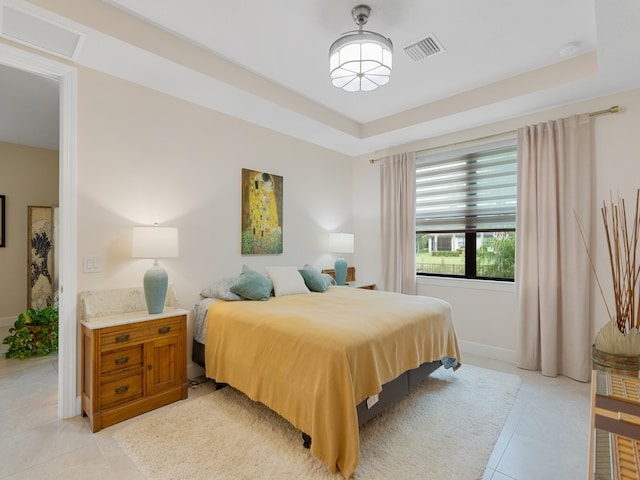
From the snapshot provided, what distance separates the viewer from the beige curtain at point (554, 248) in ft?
9.86

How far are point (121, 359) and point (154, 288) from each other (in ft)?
1.79

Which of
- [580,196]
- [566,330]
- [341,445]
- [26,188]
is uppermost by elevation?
[26,188]

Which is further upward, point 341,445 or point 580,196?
point 580,196

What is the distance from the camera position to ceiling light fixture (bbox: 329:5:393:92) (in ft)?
6.99

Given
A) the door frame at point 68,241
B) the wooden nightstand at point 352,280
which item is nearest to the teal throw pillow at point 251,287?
the door frame at point 68,241

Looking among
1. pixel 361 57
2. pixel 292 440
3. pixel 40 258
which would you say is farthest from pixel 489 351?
pixel 40 258

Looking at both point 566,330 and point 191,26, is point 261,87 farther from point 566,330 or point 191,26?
point 566,330

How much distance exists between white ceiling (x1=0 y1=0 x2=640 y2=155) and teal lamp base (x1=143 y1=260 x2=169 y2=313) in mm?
1686

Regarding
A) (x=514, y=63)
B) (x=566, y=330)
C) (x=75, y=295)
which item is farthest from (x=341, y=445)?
(x=514, y=63)

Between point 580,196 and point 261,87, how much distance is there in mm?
3296

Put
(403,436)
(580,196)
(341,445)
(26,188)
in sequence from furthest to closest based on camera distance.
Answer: (26,188) < (580,196) < (403,436) < (341,445)

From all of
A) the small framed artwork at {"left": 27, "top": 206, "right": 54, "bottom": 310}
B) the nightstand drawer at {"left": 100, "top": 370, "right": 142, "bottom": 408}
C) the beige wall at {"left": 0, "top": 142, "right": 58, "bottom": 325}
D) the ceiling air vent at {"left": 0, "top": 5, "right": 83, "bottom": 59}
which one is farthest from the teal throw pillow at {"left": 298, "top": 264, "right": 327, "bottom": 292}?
the beige wall at {"left": 0, "top": 142, "right": 58, "bottom": 325}

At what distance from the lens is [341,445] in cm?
175

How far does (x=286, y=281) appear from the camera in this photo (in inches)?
134
